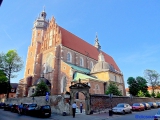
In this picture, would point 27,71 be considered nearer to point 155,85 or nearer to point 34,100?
point 34,100

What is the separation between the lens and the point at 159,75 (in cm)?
5316

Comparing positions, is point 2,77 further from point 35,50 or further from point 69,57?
point 69,57

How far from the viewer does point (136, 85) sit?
1794 inches

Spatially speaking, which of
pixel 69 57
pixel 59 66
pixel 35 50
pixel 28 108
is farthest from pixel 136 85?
pixel 28 108

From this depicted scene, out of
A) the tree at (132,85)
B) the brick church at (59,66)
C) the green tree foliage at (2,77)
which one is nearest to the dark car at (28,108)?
the brick church at (59,66)

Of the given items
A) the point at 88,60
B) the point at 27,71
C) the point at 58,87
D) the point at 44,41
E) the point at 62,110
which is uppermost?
the point at 44,41

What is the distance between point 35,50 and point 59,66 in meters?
10.8

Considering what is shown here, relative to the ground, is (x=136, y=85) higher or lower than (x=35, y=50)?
lower

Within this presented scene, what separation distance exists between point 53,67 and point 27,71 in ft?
32.7


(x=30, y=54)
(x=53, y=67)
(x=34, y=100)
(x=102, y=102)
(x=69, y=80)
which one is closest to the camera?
(x=102, y=102)

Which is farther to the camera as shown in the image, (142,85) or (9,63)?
(142,85)

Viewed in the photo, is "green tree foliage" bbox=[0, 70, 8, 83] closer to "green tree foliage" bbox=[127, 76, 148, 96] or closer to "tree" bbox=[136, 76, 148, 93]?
"green tree foliage" bbox=[127, 76, 148, 96]

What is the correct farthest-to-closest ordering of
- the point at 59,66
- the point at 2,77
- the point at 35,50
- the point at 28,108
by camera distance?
the point at 35,50
the point at 59,66
the point at 2,77
the point at 28,108

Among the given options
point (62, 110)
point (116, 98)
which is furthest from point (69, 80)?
point (62, 110)
